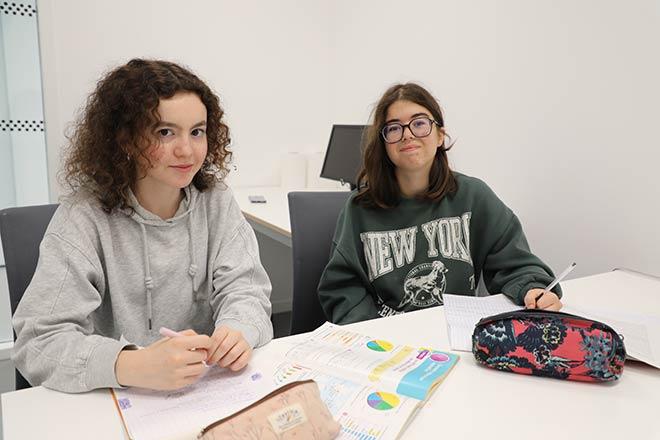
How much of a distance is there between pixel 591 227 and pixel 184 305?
1.38 m

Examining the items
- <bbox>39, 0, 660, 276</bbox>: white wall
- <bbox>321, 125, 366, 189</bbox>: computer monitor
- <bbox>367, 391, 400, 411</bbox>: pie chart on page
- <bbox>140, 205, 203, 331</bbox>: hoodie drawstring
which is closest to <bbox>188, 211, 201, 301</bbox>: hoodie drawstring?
<bbox>140, 205, 203, 331</bbox>: hoodie drawstring

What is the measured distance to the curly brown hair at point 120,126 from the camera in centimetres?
112

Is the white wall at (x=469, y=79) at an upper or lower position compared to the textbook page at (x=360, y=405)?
upper

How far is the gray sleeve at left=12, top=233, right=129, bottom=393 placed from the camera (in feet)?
2.88

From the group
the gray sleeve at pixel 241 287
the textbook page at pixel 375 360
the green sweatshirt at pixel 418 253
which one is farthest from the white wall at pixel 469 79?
the gray sleeve at pixel 241 287

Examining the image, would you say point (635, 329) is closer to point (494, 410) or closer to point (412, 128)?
point (494, 410)

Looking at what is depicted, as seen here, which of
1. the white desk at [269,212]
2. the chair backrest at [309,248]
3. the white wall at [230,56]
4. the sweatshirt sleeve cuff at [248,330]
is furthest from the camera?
the white wall at [230,56]

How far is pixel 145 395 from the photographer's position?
859 mm

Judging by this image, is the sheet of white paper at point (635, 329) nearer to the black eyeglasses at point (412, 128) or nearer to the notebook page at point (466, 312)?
the notebook page at point (466, 312)

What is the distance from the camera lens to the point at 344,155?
287cm

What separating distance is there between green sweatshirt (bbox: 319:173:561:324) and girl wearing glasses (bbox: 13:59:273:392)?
1.09 feet

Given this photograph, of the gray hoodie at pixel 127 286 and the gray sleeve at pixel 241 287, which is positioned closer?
the gray hoodie at pixel 127 286

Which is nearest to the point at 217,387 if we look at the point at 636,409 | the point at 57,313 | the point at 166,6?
the point at 57,313

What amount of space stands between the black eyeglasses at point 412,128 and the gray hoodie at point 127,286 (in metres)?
0.52
